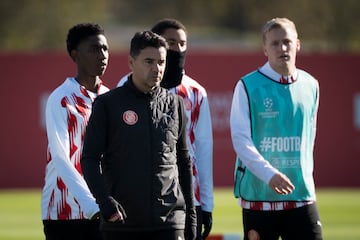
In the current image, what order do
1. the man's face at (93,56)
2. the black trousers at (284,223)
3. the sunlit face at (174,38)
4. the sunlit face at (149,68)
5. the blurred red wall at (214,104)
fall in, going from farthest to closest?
the blurred red wall at (214,104), the sunlit face at (174,38), the man's face at (93,56), the black trousers at (284,223), the sunlit face at (149,68)

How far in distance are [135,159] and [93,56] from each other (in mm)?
1298

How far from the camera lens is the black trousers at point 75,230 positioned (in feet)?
29.5

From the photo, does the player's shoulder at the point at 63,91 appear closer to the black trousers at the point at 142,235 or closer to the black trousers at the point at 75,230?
the black trousers at the point at 75,230

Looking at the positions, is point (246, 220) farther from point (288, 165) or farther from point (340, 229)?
point (340, 229)

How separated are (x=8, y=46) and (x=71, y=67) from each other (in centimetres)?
1634

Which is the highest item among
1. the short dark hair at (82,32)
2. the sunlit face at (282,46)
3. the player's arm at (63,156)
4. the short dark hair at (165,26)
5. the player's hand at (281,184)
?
the short dark hair at (165,26)

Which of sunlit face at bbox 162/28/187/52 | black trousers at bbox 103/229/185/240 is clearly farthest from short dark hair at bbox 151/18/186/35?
black trousers at bbox 103/229/185/240

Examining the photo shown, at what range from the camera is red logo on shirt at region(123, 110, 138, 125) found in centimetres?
816

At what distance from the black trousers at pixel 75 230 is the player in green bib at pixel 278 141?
1133mm

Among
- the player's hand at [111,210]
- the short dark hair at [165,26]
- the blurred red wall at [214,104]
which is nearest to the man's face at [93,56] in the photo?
the short dark hair at [165,26]

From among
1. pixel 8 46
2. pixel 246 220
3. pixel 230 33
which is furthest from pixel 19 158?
pixel 230 33

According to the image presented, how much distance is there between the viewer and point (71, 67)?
27609mm

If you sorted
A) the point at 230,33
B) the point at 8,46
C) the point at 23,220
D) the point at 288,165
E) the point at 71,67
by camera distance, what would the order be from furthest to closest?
the point at 230,33 < the point at 8,46 < the point at 71,67 < the point at 23,220 < the point at 288,165

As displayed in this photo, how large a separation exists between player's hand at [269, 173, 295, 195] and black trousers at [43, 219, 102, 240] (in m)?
1.40
